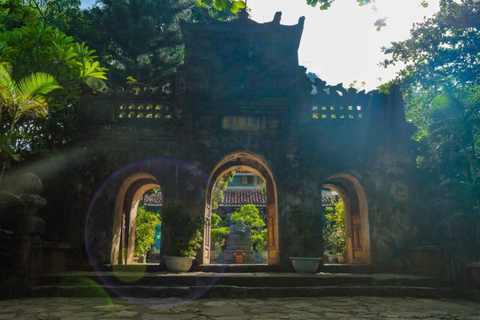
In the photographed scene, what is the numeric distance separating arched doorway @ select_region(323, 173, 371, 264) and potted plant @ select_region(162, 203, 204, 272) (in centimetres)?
400

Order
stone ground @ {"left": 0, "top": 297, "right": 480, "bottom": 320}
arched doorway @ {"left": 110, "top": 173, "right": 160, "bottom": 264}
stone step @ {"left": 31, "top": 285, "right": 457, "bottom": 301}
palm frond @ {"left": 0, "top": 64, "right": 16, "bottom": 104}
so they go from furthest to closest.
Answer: arched doorway @ {"left": 110, "top": 173, "right": 160, "bottom": 264}, stone step @ {"left": 31, "top": 285, "right": 457, "bottom": 301}, palm frond @ {"left": 0, "top": 64, "right": 16, "bottom": 104}, stone ground @ {"left": 0, "top": 297, "right": 480, "bottom": 320}

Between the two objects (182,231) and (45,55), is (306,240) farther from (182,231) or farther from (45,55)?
(45,55)

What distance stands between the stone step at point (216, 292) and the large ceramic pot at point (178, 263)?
1.36 metres

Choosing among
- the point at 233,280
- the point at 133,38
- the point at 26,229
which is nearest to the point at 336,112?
the point at 233,280

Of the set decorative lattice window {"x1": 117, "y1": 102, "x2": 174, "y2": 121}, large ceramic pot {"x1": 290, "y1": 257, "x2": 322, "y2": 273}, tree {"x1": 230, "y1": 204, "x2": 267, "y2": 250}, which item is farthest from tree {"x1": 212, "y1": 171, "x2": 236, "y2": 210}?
large ceramic pot {"x1": 290, "y1": 257, "x2": 322, "y2": 273}

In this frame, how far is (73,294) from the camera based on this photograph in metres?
6.34

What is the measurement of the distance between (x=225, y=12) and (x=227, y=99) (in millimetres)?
12087

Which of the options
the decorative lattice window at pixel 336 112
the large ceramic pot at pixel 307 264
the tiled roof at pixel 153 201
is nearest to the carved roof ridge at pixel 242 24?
the decorative lattice window at pixel 336 112

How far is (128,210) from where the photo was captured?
10.6m

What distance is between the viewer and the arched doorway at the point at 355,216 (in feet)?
30.9

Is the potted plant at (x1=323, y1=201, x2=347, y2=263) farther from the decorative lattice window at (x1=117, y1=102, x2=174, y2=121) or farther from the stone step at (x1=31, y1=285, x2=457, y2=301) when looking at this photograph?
the decorative lattice window at (x1=117, y1=102, x2=174, y2=121)

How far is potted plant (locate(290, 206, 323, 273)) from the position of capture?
792 cm

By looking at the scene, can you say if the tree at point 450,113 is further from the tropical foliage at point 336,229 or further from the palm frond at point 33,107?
the palm frond at point 33,107

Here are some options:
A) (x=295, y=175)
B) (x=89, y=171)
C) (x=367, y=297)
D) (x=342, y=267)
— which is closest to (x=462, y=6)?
(x=295, y=175)
